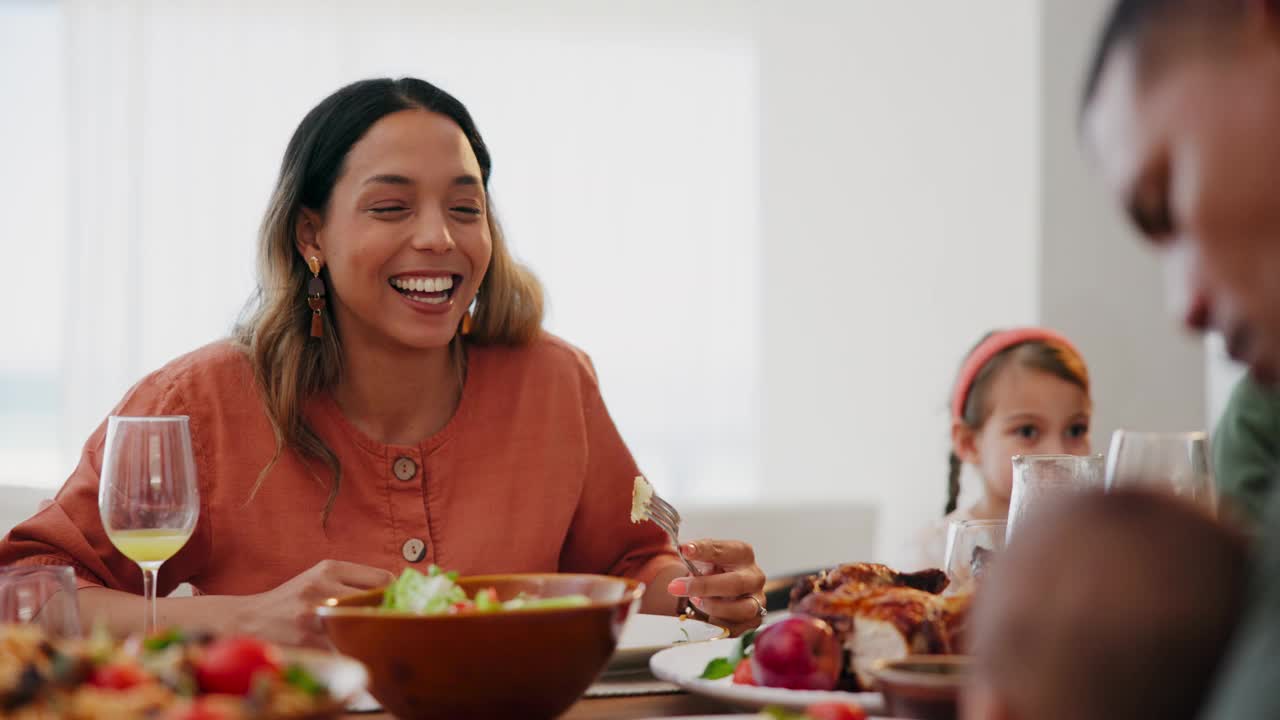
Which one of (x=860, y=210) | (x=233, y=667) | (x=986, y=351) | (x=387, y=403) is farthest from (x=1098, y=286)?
(x=233, y=667)

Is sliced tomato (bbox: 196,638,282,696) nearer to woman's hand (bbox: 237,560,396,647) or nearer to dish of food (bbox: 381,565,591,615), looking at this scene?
dish of food (bbox: 381,565,591,615)

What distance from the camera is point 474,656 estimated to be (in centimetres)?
101

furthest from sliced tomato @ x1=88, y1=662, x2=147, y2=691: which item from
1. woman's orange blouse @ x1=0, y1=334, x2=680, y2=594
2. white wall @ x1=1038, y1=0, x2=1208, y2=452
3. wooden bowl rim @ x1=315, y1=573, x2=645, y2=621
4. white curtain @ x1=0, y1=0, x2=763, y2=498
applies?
white curtain @ x1=0, y1=0, x2=763, y2=498

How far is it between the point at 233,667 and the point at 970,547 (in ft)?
2.56

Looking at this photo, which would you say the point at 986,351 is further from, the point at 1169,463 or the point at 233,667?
the point at 233,667

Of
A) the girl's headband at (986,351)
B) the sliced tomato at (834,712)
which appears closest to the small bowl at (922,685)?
the sliced tomato at (834,712)

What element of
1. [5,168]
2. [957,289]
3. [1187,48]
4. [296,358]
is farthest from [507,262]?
[5,168]

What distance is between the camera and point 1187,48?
60 cm

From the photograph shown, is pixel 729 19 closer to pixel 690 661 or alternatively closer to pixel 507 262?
pixel 507 262

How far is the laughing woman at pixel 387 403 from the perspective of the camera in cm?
202

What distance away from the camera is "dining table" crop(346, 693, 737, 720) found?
117cm

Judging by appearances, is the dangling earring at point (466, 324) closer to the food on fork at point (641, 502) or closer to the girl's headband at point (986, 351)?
the food on fork at point (641, 502)

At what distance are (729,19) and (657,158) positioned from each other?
0.80 meters

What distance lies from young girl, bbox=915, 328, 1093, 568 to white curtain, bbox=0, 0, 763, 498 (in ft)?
12.1
